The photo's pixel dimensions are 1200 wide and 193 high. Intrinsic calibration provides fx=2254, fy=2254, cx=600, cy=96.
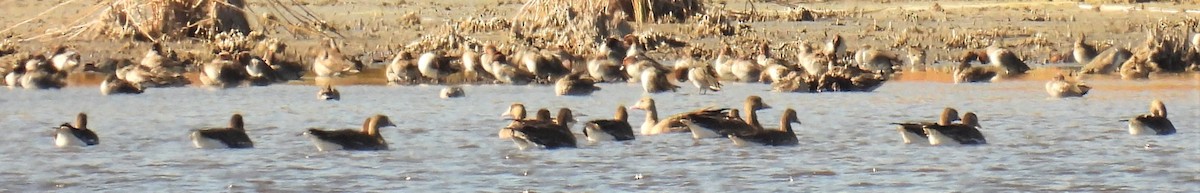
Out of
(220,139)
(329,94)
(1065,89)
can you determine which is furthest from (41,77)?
(1065,89)

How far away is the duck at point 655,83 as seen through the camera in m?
20.2

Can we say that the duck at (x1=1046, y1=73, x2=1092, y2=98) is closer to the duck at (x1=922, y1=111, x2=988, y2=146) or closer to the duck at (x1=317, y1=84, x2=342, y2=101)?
the duck at (x1=922, y1=111, x2=988, y2=146)

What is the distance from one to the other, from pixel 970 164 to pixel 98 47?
14771 mm

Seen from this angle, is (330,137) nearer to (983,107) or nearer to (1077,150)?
(1077,150)

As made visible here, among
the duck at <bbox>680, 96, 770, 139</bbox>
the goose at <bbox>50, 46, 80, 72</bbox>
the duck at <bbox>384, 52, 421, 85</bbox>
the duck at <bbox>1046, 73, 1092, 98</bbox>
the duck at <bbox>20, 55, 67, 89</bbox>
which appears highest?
the goose at <bbox>50, 46, 80, 72</bbox>

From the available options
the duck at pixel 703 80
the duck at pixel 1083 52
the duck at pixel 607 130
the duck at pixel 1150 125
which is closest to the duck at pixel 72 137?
the duck at pixel 607 130

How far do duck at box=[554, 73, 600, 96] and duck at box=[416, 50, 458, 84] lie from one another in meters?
2.26

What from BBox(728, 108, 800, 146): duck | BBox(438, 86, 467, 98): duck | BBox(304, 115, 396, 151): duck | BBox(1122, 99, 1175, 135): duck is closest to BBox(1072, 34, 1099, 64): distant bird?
BBox(438, 86, 467, 98): duck

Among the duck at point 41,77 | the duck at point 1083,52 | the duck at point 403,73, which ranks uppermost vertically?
the duck at point 41,77

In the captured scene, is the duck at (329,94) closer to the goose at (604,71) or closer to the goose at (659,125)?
the goose at (604,71)

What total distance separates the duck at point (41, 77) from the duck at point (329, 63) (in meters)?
2.58

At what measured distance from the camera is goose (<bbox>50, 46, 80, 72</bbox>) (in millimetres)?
22625

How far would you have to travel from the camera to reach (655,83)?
66.2 ft

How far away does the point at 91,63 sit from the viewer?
929 inches
